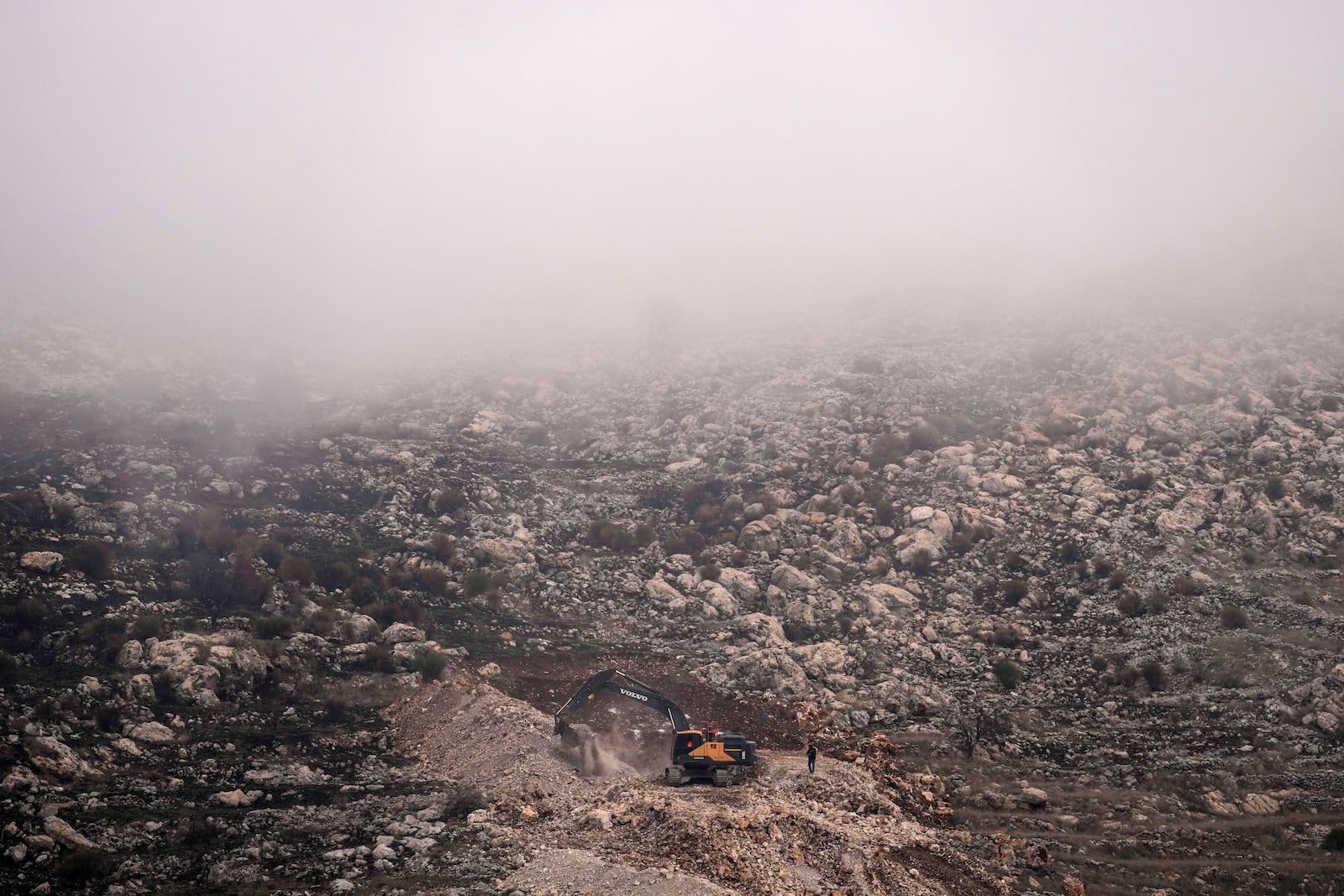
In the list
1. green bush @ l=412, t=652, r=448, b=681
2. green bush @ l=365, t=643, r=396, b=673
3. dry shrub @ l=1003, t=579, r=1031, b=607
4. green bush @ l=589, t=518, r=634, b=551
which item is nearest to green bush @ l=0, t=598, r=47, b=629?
green bush @ l=365, t=643, r=396, b=673

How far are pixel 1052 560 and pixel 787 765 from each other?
16.8 meters

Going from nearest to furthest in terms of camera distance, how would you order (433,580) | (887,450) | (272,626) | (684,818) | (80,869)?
(80,869), (684,818), (272,626), (433,580), (887,450)

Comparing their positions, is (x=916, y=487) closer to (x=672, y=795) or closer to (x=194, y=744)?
(x=672, y=795)

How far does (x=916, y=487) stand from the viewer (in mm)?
37469

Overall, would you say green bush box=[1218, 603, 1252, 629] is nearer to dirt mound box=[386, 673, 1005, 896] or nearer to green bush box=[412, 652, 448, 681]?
dirt mound box=[386, 673, 1005, 896]

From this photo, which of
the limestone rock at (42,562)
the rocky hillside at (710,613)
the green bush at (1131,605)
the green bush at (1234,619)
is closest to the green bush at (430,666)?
the rocky hillside at (710,613)

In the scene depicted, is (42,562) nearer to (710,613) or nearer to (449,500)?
(449,500)

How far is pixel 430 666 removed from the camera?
83.0 feet

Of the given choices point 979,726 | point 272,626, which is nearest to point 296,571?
point 272,626

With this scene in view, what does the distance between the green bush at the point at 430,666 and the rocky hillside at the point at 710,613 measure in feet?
0.30

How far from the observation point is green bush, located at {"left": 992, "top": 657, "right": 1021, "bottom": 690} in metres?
25.6

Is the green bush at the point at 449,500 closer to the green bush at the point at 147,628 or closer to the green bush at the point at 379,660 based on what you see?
the green bush at the point at 379,660

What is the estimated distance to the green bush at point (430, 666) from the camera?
25.2 m

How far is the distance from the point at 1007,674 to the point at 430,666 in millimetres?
19674
